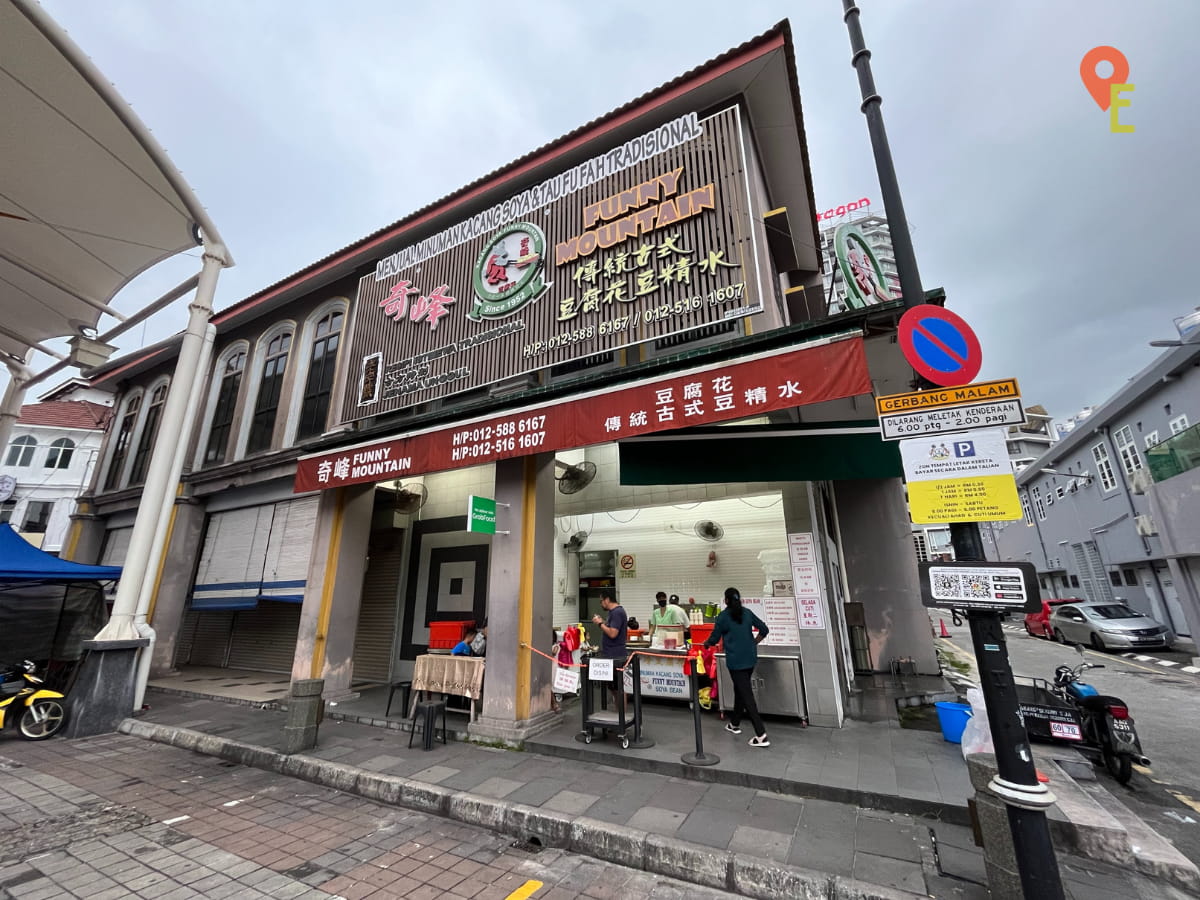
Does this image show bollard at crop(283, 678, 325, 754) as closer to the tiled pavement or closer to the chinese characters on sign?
the tiled pavement

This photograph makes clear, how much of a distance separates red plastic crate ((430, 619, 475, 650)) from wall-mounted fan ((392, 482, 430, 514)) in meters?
3.65

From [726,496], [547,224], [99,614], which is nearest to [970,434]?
[726,496]

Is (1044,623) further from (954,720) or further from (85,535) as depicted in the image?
(85,535)

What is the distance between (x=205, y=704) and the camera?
403 inches

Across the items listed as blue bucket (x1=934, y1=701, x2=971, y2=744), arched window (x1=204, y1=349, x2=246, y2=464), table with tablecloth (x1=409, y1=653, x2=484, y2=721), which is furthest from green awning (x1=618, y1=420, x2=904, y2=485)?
arched window (x1=204, y1=349, x2=246, y2=464)

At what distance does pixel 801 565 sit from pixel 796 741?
7.84 ft

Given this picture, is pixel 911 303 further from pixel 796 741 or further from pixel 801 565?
pixel 796 741

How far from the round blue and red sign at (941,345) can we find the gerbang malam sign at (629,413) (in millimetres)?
1694

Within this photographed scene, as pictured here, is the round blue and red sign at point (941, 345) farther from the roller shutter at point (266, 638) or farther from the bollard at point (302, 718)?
the roller shutter at point (266, 638)

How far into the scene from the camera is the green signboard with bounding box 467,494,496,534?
285 inches

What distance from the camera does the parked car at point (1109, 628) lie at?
1592 cm

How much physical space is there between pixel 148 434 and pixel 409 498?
12237mm

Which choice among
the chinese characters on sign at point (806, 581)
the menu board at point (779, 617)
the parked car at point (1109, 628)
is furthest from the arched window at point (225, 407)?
the parked car at point (1109, 628)

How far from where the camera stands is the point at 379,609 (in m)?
12.4
